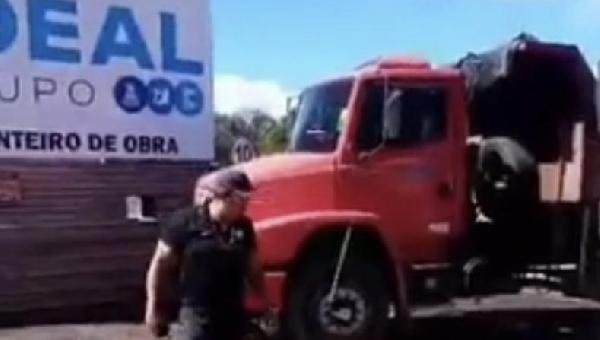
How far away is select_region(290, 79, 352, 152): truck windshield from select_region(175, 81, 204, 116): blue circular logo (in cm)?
466

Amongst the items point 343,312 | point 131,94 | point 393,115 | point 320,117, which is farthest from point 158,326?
point 131,94

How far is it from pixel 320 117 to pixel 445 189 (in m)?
1.40

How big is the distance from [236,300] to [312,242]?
4923 millimetres

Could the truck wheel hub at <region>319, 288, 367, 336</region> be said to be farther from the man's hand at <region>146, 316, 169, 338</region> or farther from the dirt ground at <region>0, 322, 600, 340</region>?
the man's hand at <region>146, 316, 169, 338</region>

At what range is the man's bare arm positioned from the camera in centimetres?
619

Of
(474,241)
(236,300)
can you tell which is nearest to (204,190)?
(236,300)

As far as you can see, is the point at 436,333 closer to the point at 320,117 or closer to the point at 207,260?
the point at 320,117

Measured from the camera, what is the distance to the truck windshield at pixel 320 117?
11.5 metres

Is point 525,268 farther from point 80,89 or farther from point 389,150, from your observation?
point 80,89

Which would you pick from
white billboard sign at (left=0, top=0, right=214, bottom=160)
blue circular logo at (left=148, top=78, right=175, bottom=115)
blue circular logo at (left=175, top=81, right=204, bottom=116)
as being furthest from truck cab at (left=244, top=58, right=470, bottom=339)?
blue circular logo at (left=175, top=81, right=204, bottom=116)

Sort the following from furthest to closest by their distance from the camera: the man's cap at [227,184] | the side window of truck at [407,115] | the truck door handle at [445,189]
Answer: the truck door handle at [445,189]
the side window of truck at [407,115]
the man's cap at [227,184]

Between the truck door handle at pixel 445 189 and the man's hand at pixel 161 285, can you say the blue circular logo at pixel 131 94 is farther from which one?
the man's hand at pixel 161 285

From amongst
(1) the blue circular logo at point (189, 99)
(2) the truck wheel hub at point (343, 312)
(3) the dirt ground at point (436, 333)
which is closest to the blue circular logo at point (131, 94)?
(1) the blue circular logo at point (189, 99)

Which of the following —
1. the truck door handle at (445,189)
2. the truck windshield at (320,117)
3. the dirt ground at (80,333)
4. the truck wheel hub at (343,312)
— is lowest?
the dirt ground at (80,333)
